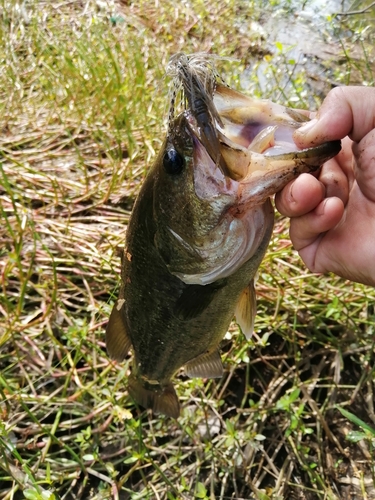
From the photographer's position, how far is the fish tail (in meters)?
2.19

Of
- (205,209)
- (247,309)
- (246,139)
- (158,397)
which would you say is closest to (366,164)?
(246,139)

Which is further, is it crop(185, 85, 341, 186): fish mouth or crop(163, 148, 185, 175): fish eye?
crop(163, 148, 185, 175): fish eye

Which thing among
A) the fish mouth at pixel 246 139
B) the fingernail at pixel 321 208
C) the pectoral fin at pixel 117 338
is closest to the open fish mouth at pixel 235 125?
the fish mouth at pixel 246 139

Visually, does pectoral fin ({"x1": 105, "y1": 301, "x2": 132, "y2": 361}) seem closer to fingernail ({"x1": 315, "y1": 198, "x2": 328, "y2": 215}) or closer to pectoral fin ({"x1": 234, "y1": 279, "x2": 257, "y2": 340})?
pectoral fin ({"x1": 234, "y1": 279, "x2": 257, "y2": 340})

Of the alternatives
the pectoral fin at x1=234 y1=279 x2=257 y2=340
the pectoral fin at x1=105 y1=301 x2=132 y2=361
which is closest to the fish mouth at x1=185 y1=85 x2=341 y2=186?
the pectoral fin at x1=234 y1=279 x2=257 y2=340

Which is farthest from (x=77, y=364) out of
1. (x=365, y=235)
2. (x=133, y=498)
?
(x=365, y=235)

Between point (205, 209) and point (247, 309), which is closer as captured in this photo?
point (205, 209)

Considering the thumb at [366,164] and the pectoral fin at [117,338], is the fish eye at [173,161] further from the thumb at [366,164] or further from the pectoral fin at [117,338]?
the pectoral fin at [117,338]

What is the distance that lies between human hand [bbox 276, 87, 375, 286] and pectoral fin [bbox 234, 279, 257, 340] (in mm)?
264

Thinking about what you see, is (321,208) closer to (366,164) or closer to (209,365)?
Answer: (366,164)

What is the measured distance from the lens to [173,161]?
1406 millimetres

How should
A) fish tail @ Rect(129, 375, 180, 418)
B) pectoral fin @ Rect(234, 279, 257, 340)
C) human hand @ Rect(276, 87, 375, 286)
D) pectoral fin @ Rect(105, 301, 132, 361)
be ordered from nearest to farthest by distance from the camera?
human hand @ Rect(276, 87, 375, 286) < pectoral fin @ Rect(234, 279, 257, 340) < pectoral fin @ Rect(105, 301, 132, 361) < fish tail @ Rect(129, 375, 180, 418)

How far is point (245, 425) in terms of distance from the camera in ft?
7.73

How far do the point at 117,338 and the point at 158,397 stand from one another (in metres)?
0.39
